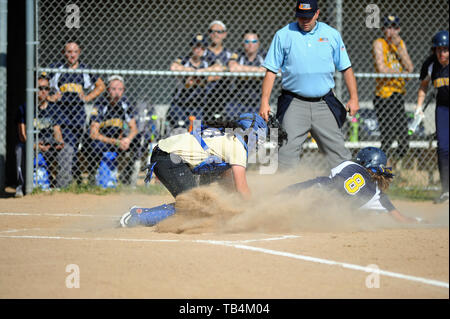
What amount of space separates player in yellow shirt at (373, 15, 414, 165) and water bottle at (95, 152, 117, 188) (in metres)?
4.02

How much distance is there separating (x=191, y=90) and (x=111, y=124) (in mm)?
1290

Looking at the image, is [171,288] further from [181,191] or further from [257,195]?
[257,195]

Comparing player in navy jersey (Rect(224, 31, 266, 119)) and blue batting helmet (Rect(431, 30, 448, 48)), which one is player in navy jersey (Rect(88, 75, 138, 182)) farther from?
blue batting helmet (Rect(431, 30, 448, 48))

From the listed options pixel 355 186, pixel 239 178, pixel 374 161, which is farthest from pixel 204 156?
pixel 374 161

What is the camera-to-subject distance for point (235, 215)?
6.03m

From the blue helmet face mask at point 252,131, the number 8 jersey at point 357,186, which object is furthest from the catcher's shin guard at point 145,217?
the number 8 jersey at point 357,186

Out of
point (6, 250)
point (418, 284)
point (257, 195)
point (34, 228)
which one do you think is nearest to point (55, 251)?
point (6, 250)

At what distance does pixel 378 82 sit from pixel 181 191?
480 centimetres

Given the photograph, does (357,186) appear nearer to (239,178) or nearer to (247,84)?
(239,178)

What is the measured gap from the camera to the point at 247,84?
9.71 metres

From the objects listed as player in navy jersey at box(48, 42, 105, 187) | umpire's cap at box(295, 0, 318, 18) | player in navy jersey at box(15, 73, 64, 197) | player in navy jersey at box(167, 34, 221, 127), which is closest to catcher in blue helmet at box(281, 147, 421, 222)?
umpire's cap at box(295, 0, 318, 18)

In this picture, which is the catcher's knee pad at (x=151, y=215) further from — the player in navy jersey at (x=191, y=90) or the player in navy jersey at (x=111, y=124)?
the player in navy jersey at (x=191, y=90)

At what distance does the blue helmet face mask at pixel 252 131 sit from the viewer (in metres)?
6.05

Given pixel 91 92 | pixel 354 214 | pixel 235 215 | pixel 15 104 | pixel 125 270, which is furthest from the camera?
pixel 15 104
